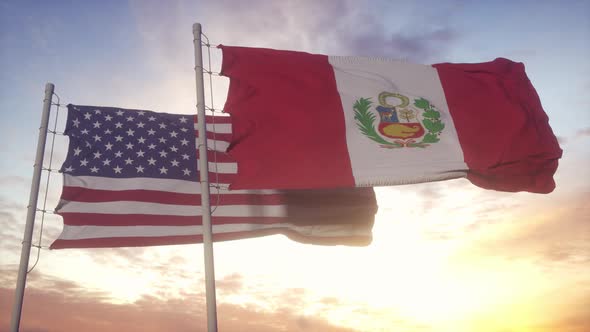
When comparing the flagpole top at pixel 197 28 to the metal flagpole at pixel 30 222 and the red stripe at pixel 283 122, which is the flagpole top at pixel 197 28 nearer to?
the red stripe at pixel 283 122

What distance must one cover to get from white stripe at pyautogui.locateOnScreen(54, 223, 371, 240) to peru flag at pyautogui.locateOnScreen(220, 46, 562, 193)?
6.14 ft

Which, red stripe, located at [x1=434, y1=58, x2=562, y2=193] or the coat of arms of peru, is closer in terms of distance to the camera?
the coat of arms of peru

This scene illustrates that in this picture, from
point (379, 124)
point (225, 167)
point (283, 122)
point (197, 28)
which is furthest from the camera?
point (225, 167)

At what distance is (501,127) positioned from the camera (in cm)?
1100

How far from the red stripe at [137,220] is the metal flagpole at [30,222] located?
709 mm

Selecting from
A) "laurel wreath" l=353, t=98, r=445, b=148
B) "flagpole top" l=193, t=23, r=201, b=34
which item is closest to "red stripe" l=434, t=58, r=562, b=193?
"laurel wreath" l=353, t=98, r=445, b=148

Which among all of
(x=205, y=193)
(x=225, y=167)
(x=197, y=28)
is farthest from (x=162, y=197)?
(x=197, y=28)

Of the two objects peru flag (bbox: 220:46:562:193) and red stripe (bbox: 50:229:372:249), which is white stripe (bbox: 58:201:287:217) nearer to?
red stripe (bbox: 50:229:372:249)

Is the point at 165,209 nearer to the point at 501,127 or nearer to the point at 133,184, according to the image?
the point at 133,184

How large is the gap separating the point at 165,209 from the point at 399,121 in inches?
179

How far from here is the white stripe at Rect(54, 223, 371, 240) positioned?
32.2ft

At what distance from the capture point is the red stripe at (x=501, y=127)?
1057 cm

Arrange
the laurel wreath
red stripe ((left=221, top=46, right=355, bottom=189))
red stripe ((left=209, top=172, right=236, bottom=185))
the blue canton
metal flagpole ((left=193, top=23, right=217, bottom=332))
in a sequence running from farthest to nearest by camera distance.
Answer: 1. red stripe ((left=209, top=172, right=236, bottom=185))
2. the blue canton
3. the laurel wreath
4. red stripe ((left=221, top=46, right=355, bottom=189))
5. metal flagpole ((left=193, top=23, right=217, bottom=332))

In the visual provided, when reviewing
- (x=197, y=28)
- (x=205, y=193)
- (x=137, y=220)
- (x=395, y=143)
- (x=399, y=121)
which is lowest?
(x=205, y=193)
